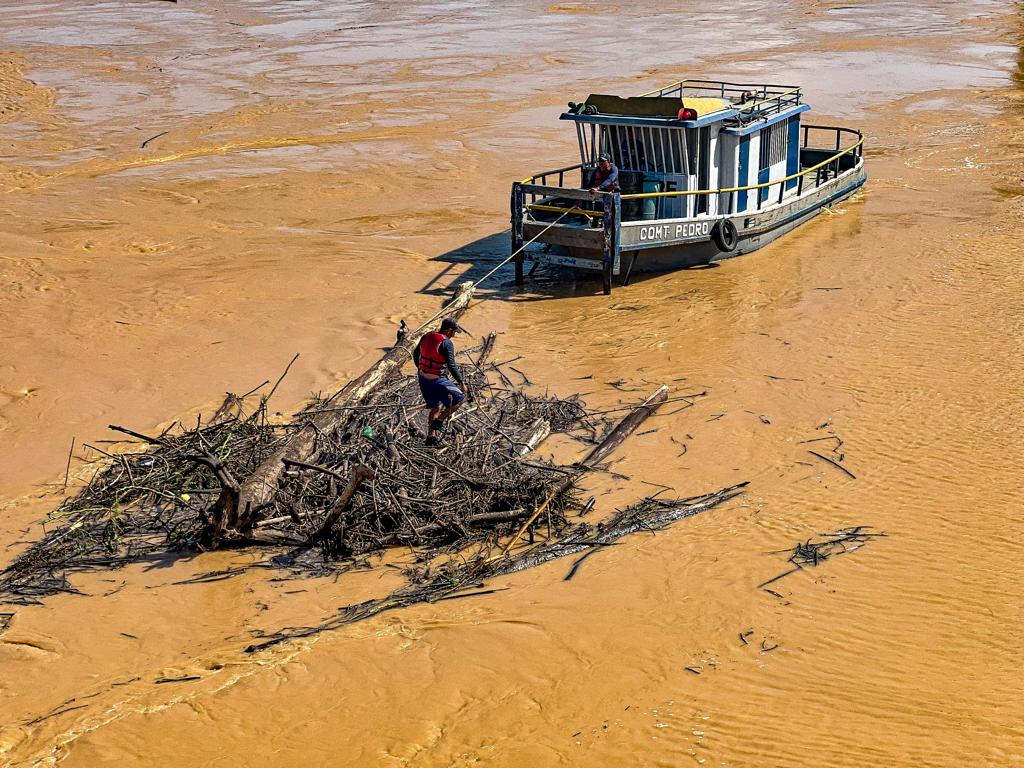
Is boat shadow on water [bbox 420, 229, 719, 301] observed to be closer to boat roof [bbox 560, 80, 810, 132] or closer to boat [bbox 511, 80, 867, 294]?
boat [bbox 511, 80, 867, 294]

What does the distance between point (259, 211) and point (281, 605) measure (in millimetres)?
13318

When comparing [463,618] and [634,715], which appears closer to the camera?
[634,715]

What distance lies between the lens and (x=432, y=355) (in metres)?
10.2

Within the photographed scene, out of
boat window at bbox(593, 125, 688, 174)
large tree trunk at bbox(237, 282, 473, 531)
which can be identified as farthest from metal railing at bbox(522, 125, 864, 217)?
large tree trunk at bbox(237, 282, 473, 531)

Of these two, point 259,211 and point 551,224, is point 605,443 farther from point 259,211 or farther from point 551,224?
point 259,211

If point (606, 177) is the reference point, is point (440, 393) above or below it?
below

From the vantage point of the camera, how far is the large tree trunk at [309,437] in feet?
29.9

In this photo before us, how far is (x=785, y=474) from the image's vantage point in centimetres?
1044

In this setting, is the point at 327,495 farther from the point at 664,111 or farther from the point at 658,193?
the point at 664,111

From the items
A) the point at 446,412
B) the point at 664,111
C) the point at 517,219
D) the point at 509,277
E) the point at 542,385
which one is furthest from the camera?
the point at 509,277

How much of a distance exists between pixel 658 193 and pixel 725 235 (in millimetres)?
1554

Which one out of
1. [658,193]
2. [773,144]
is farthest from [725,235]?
[773,144]

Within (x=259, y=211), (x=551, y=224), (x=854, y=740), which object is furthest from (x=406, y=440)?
(x=259, y=211)

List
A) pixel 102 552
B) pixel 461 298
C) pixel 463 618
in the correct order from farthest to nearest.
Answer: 1. pixel 461 298
2. pixel 102 552
3. pixel 463 618
